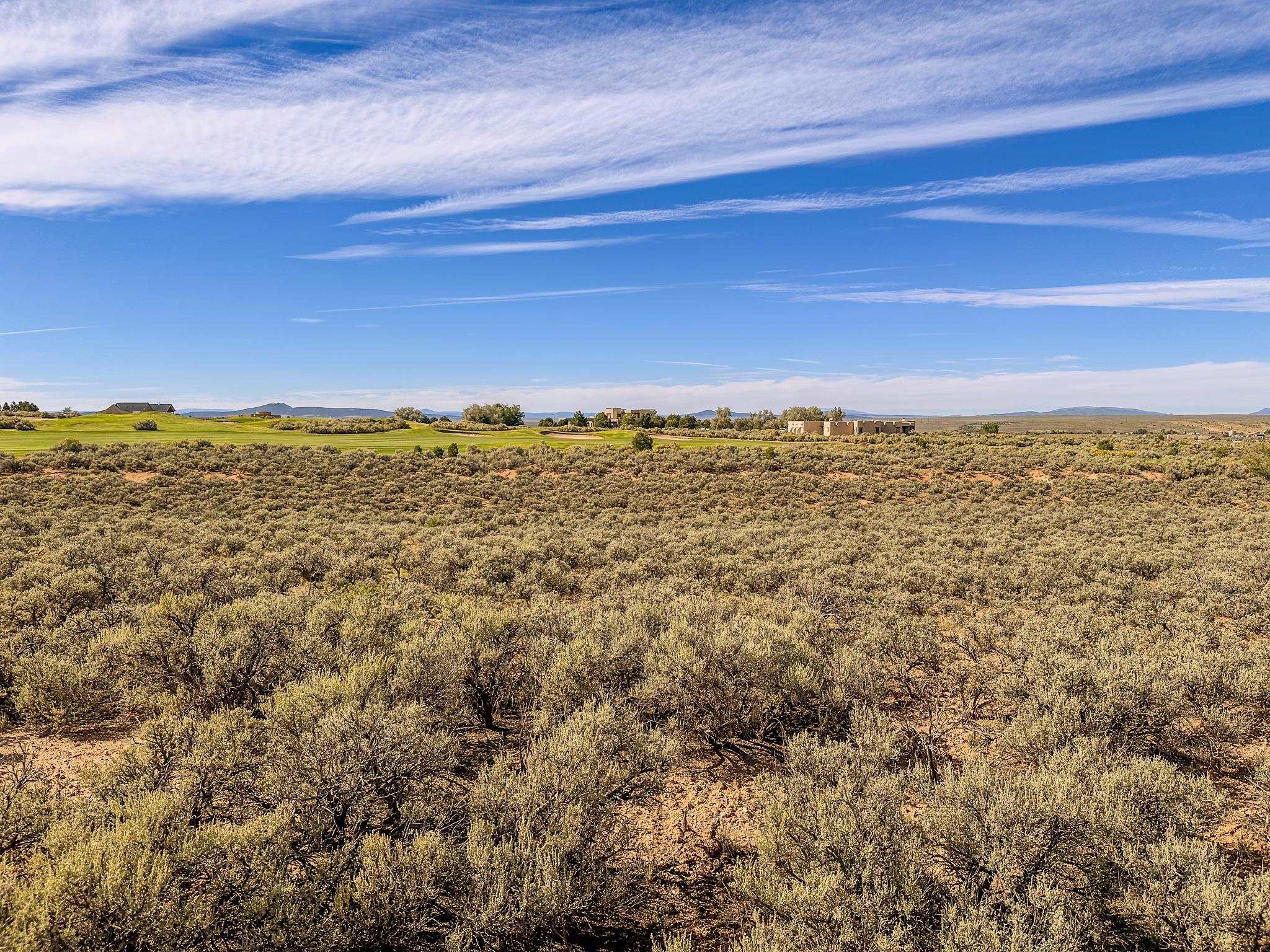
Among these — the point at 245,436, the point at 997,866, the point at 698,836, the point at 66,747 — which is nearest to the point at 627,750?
the point at 698,836

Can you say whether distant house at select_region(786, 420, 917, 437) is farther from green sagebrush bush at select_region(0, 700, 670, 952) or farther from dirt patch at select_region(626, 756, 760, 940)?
green sagebrush bush at select_region(0, 700, 670, 952)

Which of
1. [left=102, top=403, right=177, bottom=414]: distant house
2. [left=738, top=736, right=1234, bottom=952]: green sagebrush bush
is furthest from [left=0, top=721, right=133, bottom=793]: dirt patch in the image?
[left=102, top=403, right=177, bottom=414]: distant house

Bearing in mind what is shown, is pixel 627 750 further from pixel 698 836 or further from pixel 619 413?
pixel 619 413

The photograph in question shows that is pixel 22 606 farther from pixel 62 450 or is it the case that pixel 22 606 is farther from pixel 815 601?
pixel 62 450

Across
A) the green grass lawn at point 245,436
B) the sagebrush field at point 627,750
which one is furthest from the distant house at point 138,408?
the sagebrush field at point 627,750

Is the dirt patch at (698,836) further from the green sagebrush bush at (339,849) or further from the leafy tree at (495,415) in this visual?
the leafy tree at (495,415)

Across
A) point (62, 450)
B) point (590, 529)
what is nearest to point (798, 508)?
point (590, 529)
